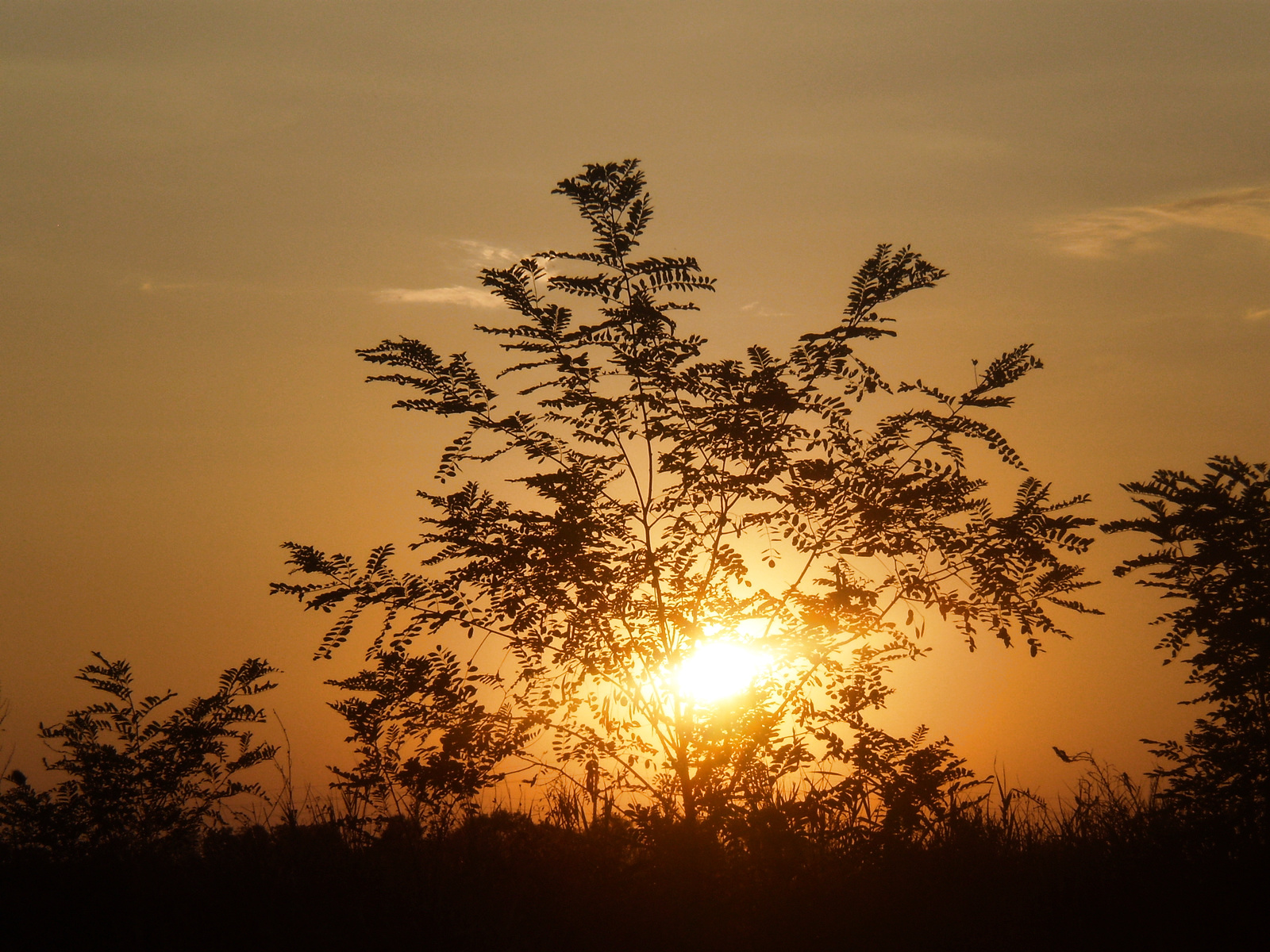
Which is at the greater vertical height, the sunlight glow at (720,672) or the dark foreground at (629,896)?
the sunlight glow at (720,672)

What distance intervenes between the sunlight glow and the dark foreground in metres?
1.14

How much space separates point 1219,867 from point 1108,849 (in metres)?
0.84

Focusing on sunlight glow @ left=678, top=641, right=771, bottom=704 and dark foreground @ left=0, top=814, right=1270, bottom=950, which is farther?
sunlight glow @ left=678, top=641, right=771, bottom=704

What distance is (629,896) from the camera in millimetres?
7426

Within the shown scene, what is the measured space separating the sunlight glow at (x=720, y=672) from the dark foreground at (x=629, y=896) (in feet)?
3.75

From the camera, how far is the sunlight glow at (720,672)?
8.25 meters

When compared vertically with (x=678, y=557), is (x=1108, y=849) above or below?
below

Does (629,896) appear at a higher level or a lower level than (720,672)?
lower

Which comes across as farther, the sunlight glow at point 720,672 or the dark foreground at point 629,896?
the sunlight glow at point 720,672

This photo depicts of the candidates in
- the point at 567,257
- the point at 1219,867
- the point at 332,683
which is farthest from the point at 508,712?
the point at 1219,867

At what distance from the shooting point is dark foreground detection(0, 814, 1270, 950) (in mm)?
6883

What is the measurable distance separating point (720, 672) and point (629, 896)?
1.85 m

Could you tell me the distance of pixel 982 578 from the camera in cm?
820

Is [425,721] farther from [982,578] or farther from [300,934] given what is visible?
[982,578]
